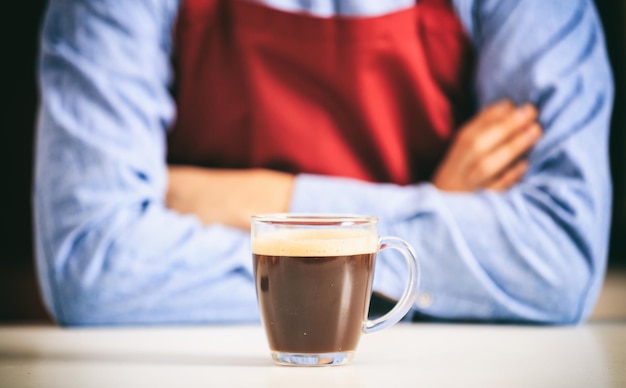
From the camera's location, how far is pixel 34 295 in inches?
81.3

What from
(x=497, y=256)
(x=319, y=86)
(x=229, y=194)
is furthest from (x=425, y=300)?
(x=319, y=86)

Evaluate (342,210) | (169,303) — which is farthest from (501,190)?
(169,303)

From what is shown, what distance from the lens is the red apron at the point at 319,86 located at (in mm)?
1403

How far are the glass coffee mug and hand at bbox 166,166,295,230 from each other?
1.47 feet

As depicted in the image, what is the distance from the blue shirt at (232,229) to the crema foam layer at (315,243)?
0.39 meters

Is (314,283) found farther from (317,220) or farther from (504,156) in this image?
(504,156)

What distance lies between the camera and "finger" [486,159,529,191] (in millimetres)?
1276

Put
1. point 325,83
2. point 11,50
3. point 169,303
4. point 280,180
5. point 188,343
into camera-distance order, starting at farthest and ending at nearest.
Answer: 1. point 11,50
2. point 325,83
3. point 280,180
4. point 169,303
5. point 188,343

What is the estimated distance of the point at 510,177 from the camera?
4.21ft

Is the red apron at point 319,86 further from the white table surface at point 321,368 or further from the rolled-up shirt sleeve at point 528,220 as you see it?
the white table surface at point 321,368

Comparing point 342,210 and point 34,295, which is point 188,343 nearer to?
point 342,210

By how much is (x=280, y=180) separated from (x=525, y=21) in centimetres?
53

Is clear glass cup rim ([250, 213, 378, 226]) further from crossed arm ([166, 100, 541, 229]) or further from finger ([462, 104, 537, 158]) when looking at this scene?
finger ([462, 104, 537, 158])

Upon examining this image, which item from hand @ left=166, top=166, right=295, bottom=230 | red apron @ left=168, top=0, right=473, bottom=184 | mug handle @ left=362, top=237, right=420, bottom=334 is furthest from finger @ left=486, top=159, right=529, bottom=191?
mug handle @ left=362, top=237, right=420, bottom=334
